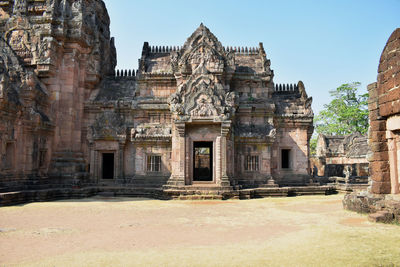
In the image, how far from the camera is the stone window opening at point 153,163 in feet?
58.8

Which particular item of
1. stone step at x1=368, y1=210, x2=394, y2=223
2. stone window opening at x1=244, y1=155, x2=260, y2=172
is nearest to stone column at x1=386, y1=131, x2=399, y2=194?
stone step at x1=368, y1=210, x2=394, y2=223

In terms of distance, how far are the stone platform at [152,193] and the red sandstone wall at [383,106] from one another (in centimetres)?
672

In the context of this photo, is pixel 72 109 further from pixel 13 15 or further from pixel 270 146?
pixel 270 146

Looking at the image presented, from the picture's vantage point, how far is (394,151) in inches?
365

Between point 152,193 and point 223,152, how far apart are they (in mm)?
4233

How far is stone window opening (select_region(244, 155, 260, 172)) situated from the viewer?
1797 centimetres

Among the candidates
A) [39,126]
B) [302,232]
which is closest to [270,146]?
[302,232]

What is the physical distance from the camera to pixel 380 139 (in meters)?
9.57

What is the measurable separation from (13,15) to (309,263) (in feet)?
65.5

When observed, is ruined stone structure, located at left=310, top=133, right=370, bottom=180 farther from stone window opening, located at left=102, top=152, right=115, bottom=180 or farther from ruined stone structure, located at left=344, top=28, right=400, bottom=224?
stone window opening, located at left=102, top=152, right=115, bottom=180

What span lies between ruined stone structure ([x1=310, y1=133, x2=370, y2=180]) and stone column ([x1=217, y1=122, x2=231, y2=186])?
465 inches

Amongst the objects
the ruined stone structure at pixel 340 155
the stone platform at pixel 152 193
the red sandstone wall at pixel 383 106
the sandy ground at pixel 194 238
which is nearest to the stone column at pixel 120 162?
the stone platform at pixel 152 193

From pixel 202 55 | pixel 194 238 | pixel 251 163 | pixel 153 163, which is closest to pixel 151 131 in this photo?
pixel 153 163

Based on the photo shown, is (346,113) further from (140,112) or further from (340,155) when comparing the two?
(140,112)
